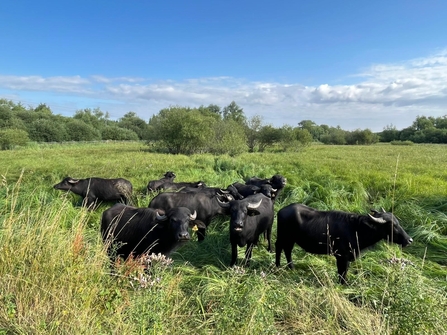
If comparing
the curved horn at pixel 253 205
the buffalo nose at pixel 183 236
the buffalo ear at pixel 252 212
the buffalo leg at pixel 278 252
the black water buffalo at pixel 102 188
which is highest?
the curved horn at pixel 253 205

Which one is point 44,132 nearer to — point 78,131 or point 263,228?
point 78,131

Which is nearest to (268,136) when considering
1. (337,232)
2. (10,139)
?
(10,139)

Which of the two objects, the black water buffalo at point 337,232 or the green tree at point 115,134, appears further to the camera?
the green tree at point 115,134

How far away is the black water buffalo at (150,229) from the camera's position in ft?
15.5

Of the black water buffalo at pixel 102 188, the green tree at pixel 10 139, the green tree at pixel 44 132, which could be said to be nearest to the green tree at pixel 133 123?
the green tree at pixel 44 132

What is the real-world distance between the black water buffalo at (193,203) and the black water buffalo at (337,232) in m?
1.96

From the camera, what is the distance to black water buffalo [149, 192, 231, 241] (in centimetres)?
701

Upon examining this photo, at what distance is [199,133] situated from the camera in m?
26.3

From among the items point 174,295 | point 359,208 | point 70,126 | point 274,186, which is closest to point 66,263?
point 174,295

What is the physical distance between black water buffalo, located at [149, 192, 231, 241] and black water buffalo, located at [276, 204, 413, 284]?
6.43 feet

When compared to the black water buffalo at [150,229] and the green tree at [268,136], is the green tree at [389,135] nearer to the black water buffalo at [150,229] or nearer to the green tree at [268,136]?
the green tree at [268,136]

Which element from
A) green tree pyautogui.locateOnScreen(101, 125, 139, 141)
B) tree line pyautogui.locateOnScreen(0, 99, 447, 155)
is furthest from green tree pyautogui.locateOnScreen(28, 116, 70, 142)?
green tree pyautogui.locateOnScreen(101, 125, 139, 141)

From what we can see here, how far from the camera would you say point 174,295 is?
3512 mm

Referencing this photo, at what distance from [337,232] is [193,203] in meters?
3.32
